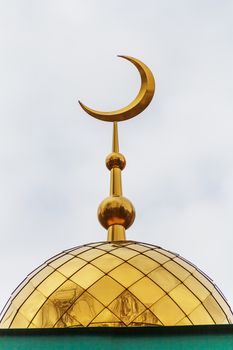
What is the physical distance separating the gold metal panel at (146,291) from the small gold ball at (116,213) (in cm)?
187

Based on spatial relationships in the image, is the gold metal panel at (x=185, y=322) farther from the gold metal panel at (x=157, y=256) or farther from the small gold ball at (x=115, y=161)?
the small gold ball at (x=115, y=161)

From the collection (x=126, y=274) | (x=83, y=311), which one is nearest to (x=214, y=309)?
(x=126, y=274)

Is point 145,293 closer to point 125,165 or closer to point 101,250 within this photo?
point 101,250

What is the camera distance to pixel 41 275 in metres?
6.85

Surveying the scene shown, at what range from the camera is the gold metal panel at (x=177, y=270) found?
6676 millimetres

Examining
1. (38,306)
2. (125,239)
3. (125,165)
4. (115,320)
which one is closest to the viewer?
(115,320)

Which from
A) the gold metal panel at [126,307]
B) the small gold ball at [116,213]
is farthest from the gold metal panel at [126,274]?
the small gold ball at [116,213]

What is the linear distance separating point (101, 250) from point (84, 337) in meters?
1.95

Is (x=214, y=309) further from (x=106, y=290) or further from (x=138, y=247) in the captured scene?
(x=106, y=290)

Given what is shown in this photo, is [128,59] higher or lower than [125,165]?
higher

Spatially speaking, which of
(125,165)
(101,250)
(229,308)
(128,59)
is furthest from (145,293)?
Result: (128,59)

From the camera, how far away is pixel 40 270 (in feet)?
23.1

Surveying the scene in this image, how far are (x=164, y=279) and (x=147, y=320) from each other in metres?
0.73

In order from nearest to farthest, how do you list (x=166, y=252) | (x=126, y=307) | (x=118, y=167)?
(x=126, y=307) < (x=166, y=252) < (x=118, y=167)
